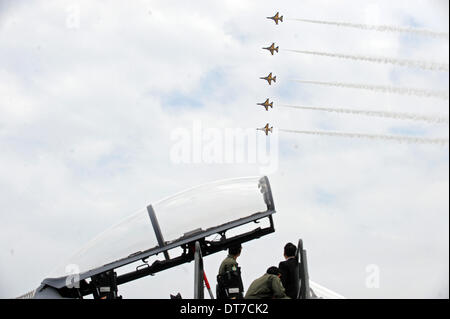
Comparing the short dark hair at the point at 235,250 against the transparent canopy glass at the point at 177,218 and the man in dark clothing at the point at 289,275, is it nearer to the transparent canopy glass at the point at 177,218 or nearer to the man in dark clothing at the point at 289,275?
the transparent canopy glass at the point at 177,218

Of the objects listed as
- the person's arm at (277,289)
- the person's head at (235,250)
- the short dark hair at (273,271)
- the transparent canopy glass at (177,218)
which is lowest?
the person's arm at (277,289)

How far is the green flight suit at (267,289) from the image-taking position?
235 inches

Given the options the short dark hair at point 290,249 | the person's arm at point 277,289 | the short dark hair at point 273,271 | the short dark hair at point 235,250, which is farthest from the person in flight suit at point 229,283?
the person's arm at point 277,289

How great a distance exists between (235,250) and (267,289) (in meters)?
1.18

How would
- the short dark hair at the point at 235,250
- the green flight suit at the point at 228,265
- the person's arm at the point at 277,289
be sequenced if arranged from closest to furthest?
1. the person's arm at the point at 277,289
2. the green flight suit at the point at 228,265
3. the short dark hair at the point at 235,250

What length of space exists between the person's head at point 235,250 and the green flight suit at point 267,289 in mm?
997

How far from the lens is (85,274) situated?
6348mm

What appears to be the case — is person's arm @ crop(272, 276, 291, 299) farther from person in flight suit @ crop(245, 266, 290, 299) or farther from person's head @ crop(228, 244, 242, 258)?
person's head @ crop(228, 244, 242, 258)

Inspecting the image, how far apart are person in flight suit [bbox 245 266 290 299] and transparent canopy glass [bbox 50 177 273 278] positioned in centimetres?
109

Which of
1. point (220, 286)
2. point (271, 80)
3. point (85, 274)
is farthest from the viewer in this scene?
point (271, 80)

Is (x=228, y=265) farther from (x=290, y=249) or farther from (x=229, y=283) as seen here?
(x=290, y=249)
